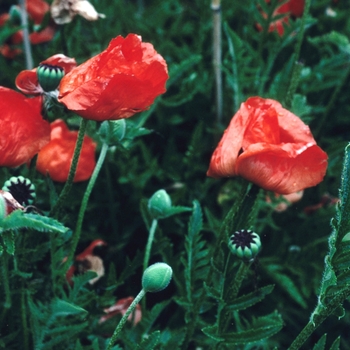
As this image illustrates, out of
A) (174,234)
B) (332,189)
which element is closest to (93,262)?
(174,234)

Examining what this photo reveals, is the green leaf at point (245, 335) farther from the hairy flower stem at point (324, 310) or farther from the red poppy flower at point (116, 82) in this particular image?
the red poppy flower at point (116, 82)

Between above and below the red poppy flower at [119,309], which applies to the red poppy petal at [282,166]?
above

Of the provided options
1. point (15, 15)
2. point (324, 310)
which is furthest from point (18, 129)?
point (15, 15)

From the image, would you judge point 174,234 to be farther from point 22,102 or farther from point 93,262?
point 22,102

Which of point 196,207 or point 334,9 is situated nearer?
point 196,207

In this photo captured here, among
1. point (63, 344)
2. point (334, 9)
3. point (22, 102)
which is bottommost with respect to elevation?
point (63, 344)

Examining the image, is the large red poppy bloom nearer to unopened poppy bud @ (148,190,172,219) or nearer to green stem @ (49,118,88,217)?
green stem @ (49,118,88,217)

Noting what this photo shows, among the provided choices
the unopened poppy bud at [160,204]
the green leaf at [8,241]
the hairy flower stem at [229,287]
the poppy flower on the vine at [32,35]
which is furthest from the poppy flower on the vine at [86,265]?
the poppy flower on the vine at [32,35]
